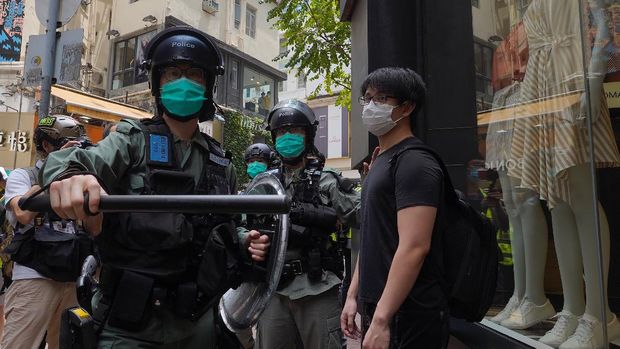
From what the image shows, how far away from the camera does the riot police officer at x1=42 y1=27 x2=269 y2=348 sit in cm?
182

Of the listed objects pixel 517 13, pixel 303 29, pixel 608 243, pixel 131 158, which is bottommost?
pixel 608 243

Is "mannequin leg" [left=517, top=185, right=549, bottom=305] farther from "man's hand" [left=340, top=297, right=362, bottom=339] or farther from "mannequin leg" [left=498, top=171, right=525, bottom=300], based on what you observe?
"man's hand" [left=340, top=297, right=362, bottom=339]

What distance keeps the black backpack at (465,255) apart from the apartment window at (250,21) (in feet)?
82.0

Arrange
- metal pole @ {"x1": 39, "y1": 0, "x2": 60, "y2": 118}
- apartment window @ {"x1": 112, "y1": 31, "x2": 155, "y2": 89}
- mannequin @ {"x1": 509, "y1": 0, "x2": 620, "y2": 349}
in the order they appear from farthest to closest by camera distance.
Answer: apartment window @ {"x1": 112, "y1": 31, "x2": 155, "y2": 89}, metal pole @ {"x1": 39, "y1": 0, "x2": 60, "y2": 118}, mannequin @ {"x1": 509, "y1": 0, "x2": 620, "y2": 349}

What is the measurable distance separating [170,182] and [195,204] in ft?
2.24

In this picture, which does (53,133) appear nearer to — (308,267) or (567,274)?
(308,267)

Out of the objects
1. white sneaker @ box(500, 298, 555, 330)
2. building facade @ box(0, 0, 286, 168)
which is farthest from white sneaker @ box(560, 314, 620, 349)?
building facade @ box(0, 0, 286, 168)

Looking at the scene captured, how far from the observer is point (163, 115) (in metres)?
2.23

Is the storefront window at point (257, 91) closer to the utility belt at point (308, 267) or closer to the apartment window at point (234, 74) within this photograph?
the apartment window at point (234, 74)

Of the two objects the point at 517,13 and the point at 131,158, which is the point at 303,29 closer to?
the point at 517,13

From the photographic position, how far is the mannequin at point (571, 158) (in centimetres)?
265

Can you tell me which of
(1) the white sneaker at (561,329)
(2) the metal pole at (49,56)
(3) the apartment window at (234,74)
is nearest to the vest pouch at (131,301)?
(1) the white sneaker at (561,329)

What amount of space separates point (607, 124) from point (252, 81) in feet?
79.9

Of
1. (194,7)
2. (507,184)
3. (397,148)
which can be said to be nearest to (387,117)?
(397,148)
